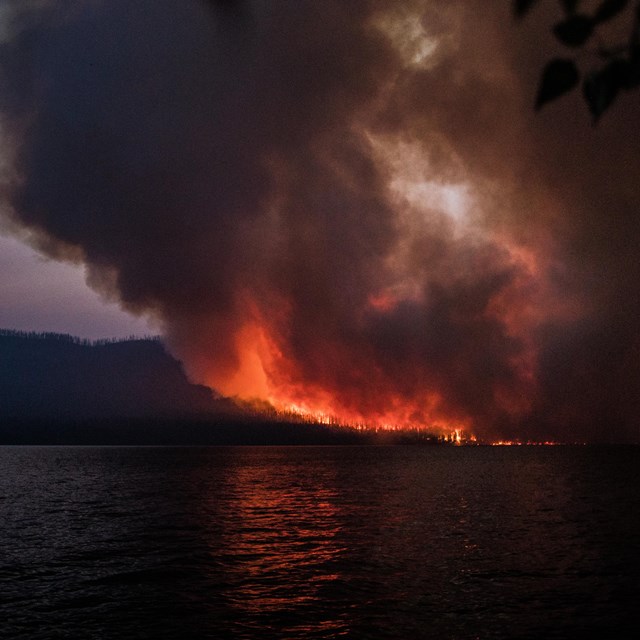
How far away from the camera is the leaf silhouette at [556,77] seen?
3404 millimetres

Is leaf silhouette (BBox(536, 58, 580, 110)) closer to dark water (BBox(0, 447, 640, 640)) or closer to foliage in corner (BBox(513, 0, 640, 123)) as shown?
foliage in corner (BBox(513, 0, 640, 123))

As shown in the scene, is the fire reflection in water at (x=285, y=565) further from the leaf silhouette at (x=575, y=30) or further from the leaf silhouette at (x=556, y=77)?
the leaf silhouette at (x=575, y=30)

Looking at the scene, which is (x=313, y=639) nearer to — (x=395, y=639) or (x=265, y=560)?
(x=395, y=639)

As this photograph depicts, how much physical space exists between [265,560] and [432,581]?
497 inches

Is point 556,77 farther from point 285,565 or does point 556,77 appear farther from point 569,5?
point 285,565

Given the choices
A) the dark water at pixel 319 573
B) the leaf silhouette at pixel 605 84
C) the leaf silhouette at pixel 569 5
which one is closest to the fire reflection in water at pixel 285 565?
the dark water at pixel 319 573

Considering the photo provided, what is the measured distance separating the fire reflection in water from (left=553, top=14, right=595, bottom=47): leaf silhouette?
90.4 feet

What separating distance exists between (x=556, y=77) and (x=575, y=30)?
0.24m

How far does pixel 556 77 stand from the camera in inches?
135

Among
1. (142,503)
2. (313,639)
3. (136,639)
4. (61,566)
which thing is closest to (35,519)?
(142,503)

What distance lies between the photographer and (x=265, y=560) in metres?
44.3

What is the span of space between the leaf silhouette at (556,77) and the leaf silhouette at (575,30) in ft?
0.34

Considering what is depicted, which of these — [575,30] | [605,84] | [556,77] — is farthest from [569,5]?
[605,84]

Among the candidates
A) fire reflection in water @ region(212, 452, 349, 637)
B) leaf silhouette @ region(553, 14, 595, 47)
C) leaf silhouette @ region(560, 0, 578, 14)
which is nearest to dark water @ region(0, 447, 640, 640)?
fire reflection in water @ region(212, 452, 349, 637)
